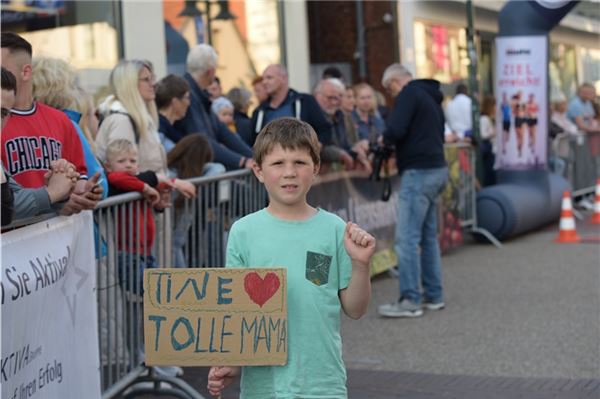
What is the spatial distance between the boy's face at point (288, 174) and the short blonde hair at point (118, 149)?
2.94 meters

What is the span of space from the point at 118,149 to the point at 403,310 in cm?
346

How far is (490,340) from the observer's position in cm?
836

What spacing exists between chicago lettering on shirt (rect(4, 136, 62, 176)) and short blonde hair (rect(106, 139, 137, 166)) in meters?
1.32

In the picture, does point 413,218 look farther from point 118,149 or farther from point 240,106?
point 118,149

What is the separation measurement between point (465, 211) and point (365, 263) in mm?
9877

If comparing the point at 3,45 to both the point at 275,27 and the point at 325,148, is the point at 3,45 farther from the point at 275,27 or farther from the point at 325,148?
the point at 275,27

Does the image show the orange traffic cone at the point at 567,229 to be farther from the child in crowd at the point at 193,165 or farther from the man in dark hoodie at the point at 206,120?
the child in crowd at the point at 193,165

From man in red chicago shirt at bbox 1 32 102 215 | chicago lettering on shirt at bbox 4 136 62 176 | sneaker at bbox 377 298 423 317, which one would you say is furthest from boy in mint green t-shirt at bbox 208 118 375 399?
sneaker at bbox 377 298 423 317

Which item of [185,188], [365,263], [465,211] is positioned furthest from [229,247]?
[465,211]

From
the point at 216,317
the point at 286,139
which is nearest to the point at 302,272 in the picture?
the point at 216,317

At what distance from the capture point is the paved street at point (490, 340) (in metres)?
7.01

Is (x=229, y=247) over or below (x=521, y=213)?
over

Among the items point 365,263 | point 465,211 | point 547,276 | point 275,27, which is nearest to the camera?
point 365,263

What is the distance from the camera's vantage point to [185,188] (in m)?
7.07
